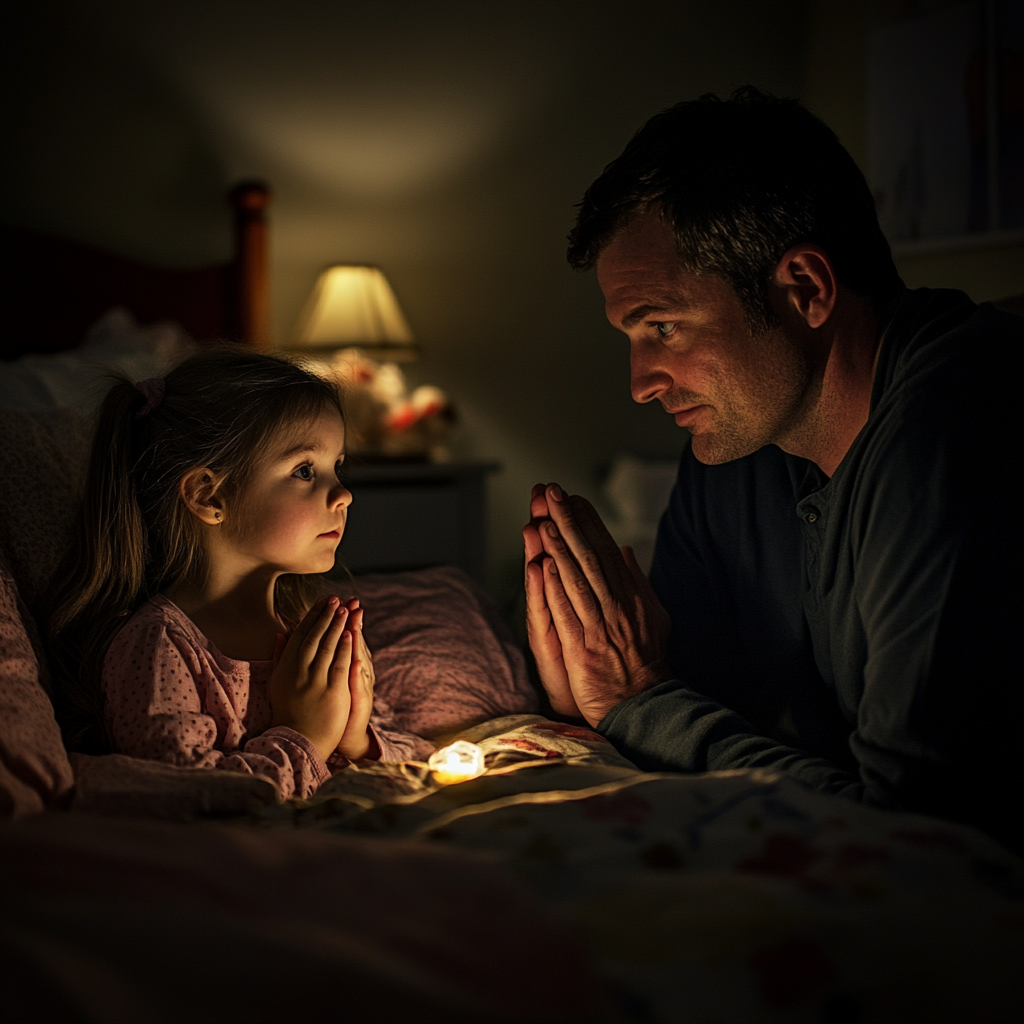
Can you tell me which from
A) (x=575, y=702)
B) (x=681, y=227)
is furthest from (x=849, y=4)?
(x=575, y=702)

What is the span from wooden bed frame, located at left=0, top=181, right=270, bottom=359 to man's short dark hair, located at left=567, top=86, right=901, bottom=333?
58.6 inches

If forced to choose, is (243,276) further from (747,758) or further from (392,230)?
(747,758)

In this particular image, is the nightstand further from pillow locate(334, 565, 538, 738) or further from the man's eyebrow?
the man's eyebrow

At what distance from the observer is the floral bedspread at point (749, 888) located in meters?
0.44

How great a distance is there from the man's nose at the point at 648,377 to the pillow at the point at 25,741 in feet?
2.06

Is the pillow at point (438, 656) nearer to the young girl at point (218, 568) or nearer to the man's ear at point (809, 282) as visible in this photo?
the young girl at point (218, 568)

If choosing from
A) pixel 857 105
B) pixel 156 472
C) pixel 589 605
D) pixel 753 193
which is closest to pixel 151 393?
pixel 156 472

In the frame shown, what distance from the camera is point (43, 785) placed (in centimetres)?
72

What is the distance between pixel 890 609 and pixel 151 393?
79 cm

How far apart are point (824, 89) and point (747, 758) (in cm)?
292

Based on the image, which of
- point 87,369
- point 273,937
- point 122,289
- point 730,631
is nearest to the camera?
point 273,937

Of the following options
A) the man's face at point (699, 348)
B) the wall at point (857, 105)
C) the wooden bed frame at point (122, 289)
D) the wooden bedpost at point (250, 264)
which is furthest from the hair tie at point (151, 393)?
the wall at point (857, 105)

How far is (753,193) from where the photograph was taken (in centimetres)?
91

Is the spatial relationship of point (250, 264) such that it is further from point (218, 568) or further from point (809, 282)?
point (809, 282)
